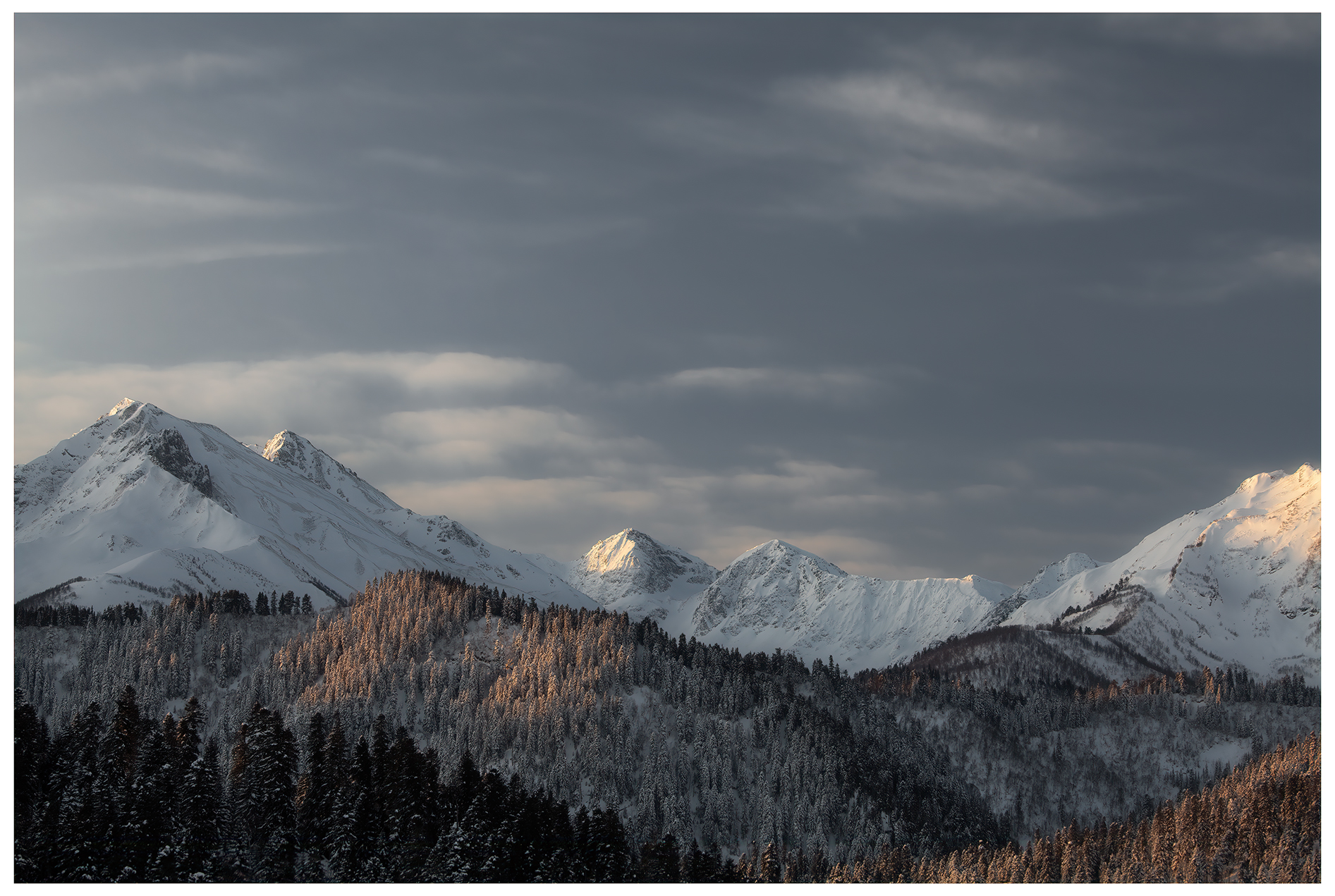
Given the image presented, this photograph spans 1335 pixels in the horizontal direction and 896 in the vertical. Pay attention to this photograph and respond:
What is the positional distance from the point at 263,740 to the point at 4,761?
6539cm

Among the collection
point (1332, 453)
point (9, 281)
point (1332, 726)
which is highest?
point (9, 281)

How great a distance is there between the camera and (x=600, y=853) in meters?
186

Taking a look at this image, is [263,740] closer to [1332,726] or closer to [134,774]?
[134,774]

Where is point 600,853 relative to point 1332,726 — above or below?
below

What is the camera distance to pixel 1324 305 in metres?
98.8

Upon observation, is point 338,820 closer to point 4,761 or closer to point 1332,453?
point 4,761
